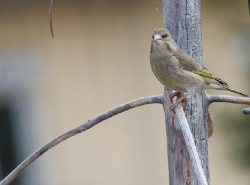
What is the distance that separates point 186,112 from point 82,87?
3.62m

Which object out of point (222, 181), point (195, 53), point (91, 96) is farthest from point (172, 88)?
point (222, 181)

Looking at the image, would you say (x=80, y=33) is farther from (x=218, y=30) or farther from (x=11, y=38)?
(x=218, y=30)

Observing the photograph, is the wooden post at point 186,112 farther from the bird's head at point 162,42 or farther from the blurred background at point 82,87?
the blurred background at point 82,87

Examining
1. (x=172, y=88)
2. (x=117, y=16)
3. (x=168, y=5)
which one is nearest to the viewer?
(x=168, y=5)

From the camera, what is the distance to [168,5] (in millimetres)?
2498

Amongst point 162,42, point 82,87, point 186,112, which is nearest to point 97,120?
point 186,112

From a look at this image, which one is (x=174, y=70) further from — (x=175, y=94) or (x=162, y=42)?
(x=175, y=94)

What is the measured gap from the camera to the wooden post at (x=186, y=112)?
2465mm

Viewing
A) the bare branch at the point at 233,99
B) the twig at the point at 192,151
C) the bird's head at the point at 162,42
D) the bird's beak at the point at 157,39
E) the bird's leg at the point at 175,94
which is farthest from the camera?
the bird's beak at the point at 157,39

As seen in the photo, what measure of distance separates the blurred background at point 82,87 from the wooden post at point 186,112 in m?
3.35

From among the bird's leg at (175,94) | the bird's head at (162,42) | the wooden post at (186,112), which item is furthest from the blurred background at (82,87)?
the wooden post at (186,112)

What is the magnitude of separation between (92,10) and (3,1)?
952mm

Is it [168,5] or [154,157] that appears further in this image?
[154,157]

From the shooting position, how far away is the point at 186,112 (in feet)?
8.46
